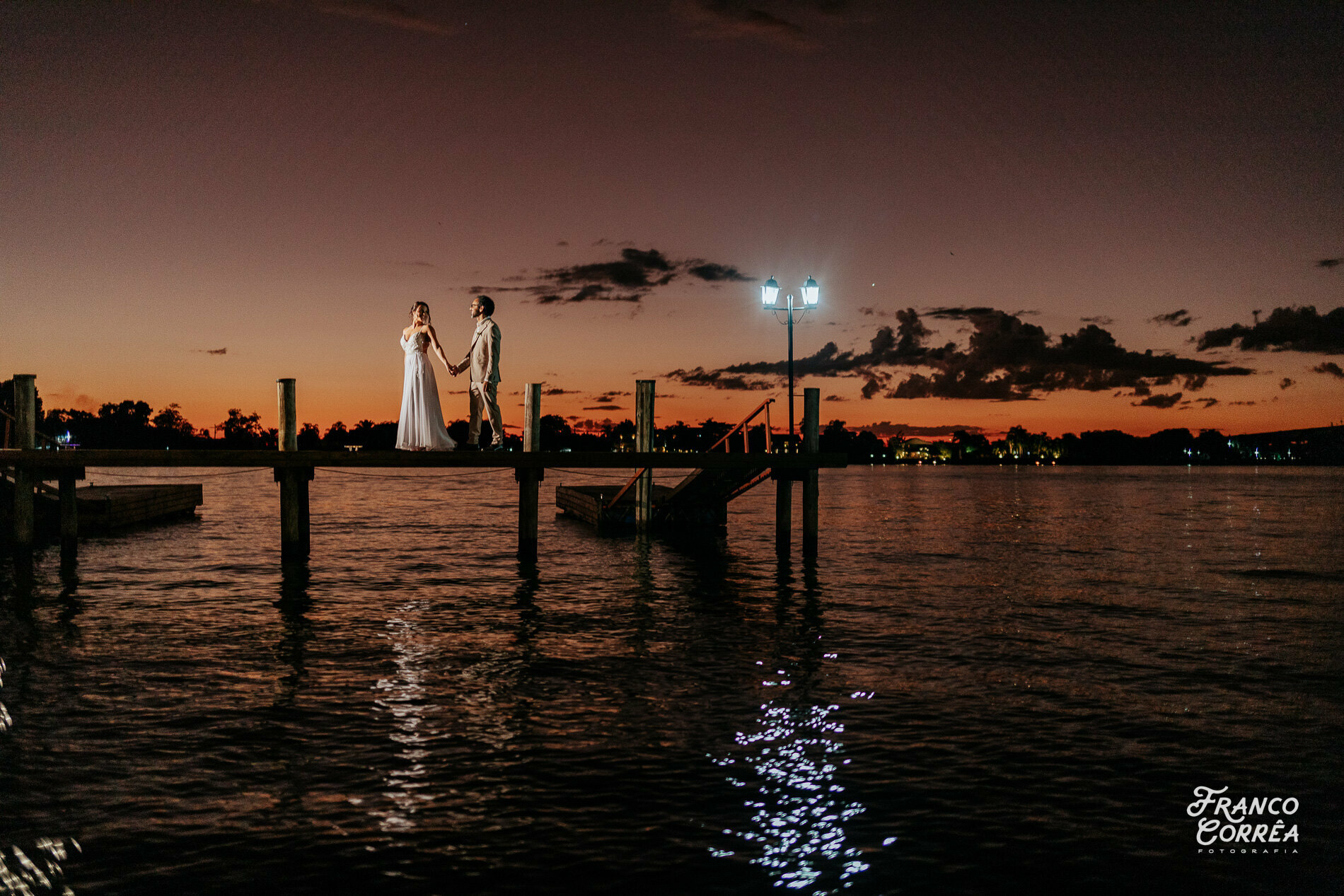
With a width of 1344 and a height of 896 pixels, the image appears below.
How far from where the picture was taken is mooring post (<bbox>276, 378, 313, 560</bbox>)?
1791cm

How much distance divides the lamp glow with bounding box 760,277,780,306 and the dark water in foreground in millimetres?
7330

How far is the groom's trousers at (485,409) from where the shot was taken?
681 inches

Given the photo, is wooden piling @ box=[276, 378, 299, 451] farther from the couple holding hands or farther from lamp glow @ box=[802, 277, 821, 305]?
lamp glow @ box=[802, 277, 821, 305]

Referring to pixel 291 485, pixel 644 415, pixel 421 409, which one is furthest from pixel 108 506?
pixel 644 415

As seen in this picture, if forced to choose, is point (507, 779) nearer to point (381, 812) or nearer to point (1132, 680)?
point (381, 812)

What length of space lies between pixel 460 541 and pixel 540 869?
911 inches

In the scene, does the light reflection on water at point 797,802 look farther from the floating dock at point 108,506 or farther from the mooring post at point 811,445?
the floating dock at point 108,506

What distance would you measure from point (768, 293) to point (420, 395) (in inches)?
393

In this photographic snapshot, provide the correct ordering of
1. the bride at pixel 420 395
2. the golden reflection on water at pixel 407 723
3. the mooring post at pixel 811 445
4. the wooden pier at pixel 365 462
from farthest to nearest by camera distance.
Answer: the mooring post at pixel 811 445 → the wooden pier at pixel 365 462 → the bride at pixel 420 395 → the golden reflection on water at pixel 407 723

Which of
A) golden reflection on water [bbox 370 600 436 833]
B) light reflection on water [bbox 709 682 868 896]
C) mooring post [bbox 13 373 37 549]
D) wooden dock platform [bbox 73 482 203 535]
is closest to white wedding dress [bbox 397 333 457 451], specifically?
golden reflection on water [bbox 370 600 436 833]

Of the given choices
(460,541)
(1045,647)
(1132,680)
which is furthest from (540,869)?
(460,541)

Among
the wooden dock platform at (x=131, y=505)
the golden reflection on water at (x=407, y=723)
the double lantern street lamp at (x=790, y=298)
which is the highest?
the double lantern street lamp at (x=790, y=298)

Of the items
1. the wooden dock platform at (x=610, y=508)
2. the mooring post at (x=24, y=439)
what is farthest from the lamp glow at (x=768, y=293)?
the mooring post at (x=24, y=439)

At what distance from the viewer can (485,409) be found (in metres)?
17.8
